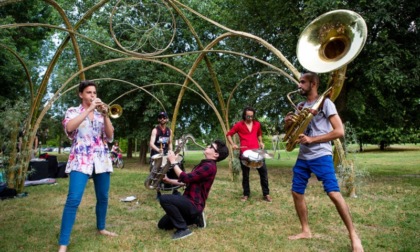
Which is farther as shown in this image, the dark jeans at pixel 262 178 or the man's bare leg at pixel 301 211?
the dark jeans at pixel 262 178

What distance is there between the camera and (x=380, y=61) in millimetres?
8391

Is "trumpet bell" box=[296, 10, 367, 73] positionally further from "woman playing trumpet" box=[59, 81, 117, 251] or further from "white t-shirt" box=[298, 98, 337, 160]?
"woman playing trumpet" box=[59, 81, 117, 251]

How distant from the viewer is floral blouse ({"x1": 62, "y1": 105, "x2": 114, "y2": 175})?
10.8 feet

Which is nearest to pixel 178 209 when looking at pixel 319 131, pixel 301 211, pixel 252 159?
pixel 301 211

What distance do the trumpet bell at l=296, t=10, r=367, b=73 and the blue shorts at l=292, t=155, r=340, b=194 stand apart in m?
0.91

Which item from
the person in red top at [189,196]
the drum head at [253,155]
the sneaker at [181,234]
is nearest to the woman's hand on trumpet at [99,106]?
the person in red top at [189,196]

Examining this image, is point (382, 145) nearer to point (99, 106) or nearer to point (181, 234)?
point (181, 234)

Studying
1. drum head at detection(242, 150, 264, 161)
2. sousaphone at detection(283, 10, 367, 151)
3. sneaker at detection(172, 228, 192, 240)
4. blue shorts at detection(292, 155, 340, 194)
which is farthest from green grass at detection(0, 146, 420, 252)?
sousaphone at detection(283, 10, 367, 151)

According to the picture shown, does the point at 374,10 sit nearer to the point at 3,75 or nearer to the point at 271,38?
the point at 271,38

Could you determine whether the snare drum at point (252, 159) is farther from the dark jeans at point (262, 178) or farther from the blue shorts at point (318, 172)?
the blue shorts at point (318, 172)

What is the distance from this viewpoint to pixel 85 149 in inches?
132

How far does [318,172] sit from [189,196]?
148 centimetres

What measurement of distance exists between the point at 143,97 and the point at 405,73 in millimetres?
10008

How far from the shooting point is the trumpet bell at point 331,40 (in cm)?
328
